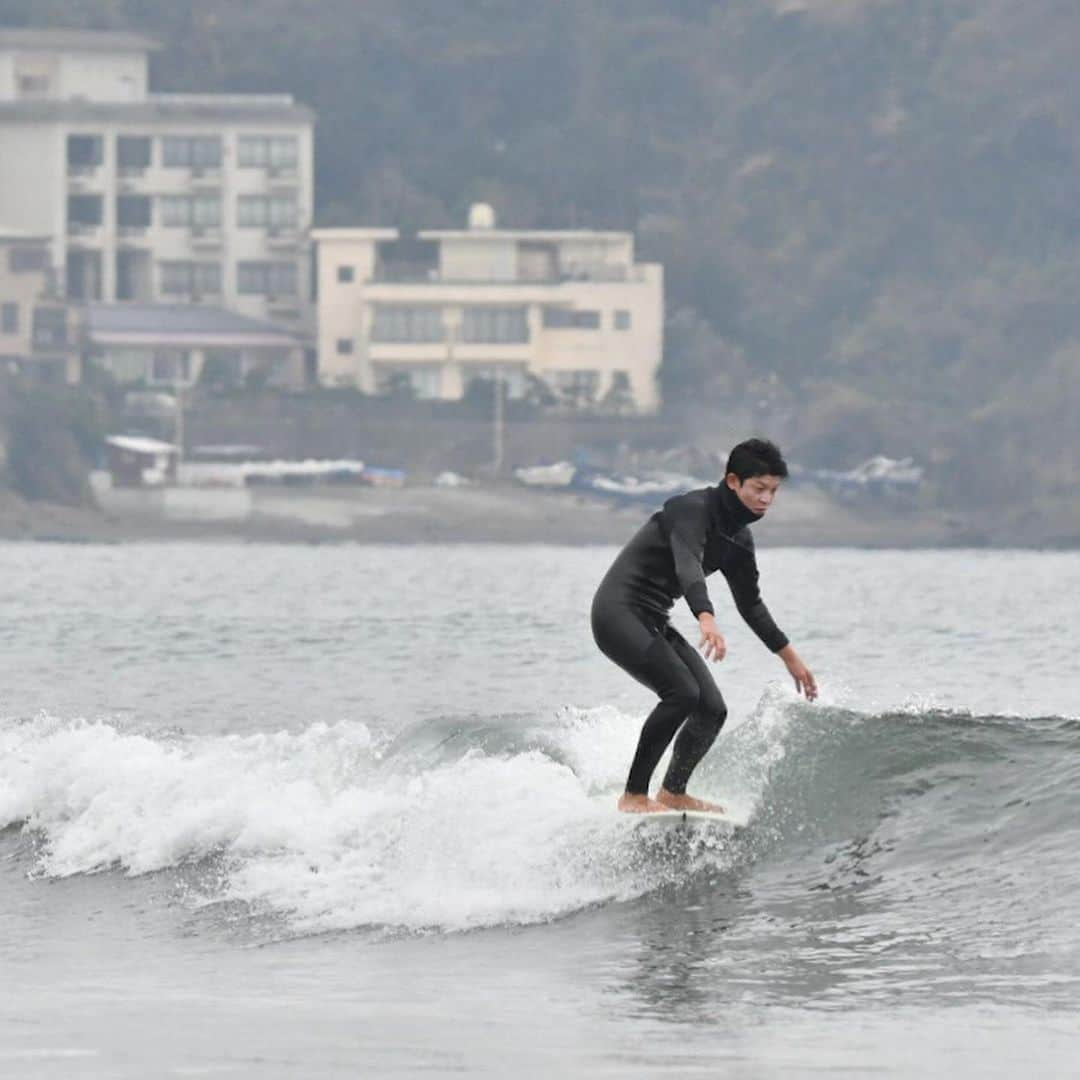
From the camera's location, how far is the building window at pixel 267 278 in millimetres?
123375

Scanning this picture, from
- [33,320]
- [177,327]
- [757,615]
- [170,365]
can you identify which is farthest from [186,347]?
[757,615]

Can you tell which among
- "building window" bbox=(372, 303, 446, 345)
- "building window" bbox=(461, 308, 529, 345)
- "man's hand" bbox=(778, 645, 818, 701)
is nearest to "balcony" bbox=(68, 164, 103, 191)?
"building window" bbox=(372, 303, 446, 345)

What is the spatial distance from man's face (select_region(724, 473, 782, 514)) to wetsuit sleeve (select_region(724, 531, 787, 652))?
0.26 metres

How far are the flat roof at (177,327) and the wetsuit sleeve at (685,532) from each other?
106 m

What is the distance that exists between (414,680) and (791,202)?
101 meters

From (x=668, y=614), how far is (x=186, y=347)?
350ft

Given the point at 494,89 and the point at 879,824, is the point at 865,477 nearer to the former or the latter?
the point at 494,89

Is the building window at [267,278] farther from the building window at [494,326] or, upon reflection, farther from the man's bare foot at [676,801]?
the man's bare foot at [676,801]

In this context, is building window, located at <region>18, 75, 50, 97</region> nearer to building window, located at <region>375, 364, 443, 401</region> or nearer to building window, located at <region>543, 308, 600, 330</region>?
building window, located at <region>375, 364, 443, 401</region>

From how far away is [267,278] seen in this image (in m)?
124

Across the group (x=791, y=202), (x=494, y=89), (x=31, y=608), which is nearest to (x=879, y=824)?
(x=31, y=608)

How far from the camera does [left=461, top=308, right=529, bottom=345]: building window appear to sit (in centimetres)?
11831

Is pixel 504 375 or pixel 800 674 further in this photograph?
pixel 504 375

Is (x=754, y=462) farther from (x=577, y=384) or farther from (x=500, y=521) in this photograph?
(x=577, y=384)
